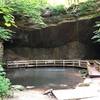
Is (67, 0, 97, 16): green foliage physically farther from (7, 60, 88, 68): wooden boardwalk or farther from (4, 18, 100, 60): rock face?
(7, 60, 88, 68): wooden boardwalk

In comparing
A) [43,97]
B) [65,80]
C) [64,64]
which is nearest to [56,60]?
[64,64]

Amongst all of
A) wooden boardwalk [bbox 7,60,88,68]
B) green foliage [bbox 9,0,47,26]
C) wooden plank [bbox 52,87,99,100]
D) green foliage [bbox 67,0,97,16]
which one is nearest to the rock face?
green foliage [bbox 67,0,97,16]

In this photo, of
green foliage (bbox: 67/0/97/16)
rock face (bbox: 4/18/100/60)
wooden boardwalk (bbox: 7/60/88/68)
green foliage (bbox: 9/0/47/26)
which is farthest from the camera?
rock face (bbox: 4/18/100/60)

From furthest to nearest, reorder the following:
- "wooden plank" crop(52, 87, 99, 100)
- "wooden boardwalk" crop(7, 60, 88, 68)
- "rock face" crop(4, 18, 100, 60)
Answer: "rock face" crop(4, 18, 100, 60) → "wooden boardwalk" crop(7, 60, 88, 68) → "wooden plank" crop(52, 87, 99, 100)

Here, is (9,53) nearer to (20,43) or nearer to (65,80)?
(20,43)

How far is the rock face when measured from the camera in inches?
813

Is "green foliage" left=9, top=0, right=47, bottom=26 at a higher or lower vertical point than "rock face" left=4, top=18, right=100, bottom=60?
higher

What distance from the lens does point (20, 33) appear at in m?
20.6

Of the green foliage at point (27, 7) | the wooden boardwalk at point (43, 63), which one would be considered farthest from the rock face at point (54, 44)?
the green foliage at point (27, 7)

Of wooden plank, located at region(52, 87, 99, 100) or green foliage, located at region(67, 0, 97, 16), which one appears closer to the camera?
wooden plank, located at region(52, 87, 99, 100)

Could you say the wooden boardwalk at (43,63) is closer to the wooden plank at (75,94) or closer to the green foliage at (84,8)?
the green foliage at (84,8)

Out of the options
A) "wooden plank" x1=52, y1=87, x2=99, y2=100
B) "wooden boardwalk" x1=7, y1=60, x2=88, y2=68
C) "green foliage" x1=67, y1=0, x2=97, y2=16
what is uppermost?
→ "green foliage" x1=67, y1=0, x2=97, y2=16

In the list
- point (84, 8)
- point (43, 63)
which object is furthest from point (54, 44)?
point (84, 8)

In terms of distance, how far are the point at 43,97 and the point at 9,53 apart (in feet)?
43.6
